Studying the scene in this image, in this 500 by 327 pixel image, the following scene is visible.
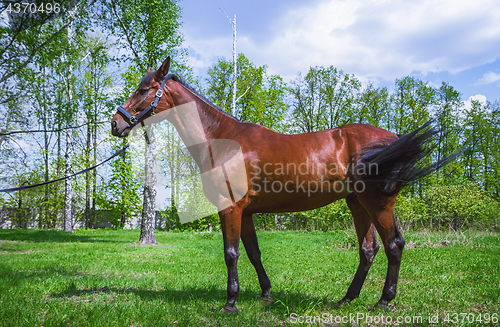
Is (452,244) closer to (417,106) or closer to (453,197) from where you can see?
(453,197)

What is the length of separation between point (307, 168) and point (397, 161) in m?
1.00

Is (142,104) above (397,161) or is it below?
above

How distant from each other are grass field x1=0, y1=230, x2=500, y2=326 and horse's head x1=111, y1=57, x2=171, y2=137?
2.07 meters

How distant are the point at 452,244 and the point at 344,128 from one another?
8.44m

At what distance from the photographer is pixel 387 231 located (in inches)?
134

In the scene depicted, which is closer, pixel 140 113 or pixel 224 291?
pixel 140 113

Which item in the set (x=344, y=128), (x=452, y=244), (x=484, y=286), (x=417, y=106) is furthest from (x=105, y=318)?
(x=417, y=106)

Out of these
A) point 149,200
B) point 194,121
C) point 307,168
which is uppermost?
point 194,121

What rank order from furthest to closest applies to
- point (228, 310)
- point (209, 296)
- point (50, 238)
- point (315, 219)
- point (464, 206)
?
point (315, 219), point (464, 206), point (50, 238), point (209, 296), point (228, 310)

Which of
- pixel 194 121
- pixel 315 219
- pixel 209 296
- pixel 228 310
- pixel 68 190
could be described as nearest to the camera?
pixel 228 310

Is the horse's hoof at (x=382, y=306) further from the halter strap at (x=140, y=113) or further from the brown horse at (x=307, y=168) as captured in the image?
the halter strap at (x=140, y=113)

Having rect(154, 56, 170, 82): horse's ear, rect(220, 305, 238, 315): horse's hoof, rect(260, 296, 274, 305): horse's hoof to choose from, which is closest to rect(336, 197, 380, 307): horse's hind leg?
rect(260, 296, 274, 305): horse's hoof

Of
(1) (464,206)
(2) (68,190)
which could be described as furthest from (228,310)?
(2) (68,190)

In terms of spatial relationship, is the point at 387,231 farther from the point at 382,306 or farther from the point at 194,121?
the point at 194,121
